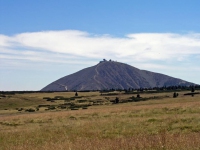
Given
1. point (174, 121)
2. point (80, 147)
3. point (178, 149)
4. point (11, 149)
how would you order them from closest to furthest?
point (178, 149) → point (80, 147) → point (11, 149) → point (174, 121)

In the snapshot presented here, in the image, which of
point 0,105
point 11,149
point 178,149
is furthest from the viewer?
point 0,105

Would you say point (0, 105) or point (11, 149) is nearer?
point (11, 149)

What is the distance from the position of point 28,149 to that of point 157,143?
499 cm

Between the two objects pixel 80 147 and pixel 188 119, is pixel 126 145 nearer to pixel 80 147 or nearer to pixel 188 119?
pixel 80 147

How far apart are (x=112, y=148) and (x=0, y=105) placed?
344 feet

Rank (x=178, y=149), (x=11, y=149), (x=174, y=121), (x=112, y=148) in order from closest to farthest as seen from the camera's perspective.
A: (x=178, y=149), (x=112, y=148), (x=11, y=149), (x=174, y=121)

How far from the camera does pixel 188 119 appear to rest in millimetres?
27094

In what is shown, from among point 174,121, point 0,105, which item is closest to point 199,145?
point 174,121

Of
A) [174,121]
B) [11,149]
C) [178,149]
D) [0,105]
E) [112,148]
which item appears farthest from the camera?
[0,105]

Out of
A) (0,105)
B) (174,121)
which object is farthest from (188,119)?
(0,105)

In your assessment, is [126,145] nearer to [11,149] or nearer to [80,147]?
[80,147]

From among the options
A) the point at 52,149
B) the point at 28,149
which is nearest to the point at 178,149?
the point at 52,149

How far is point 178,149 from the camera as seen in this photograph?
1079cm

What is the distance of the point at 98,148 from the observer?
11.7 metres
